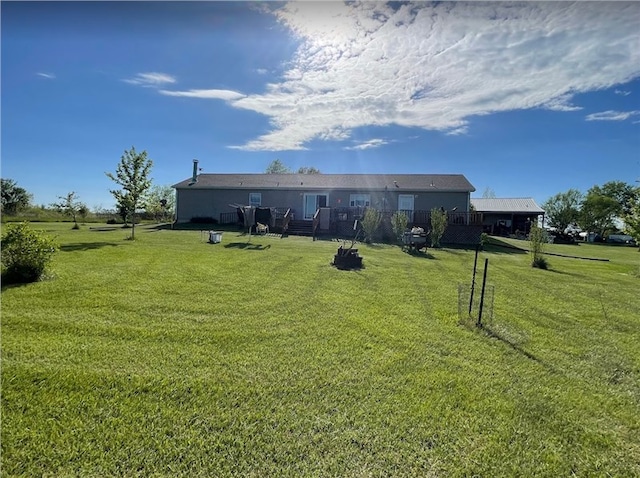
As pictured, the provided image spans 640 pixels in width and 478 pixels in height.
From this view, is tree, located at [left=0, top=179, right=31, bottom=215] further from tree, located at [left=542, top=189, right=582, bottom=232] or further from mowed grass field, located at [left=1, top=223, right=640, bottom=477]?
tree, located at [left=542, top=189, right=582, bottom=232]

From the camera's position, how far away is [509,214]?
100 feet

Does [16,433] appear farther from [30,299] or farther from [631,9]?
[631,9]

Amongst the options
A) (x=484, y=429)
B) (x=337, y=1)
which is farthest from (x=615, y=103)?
(x=484, y=429)

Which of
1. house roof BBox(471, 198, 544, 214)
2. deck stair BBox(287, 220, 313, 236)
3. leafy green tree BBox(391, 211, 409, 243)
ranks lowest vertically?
deck stair BBox(287, 220, 313, 236)

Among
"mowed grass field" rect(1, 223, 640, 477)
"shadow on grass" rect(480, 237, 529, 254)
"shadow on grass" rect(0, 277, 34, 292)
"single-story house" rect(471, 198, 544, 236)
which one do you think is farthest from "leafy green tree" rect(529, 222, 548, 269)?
"single-story house" rect(471, 198, 544, 236)

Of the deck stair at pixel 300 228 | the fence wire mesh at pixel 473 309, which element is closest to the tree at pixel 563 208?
the deck stair at pixel 300 228

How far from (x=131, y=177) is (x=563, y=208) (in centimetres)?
4479

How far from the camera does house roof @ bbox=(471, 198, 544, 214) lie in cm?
2972

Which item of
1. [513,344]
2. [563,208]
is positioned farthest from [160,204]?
[563,208]

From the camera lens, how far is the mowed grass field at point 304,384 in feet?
6.82

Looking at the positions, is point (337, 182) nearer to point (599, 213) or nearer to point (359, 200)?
point (359, 200)

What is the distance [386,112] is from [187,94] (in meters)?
12.1

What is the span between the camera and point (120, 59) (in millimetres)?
7016

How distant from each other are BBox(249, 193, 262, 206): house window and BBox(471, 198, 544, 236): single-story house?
801 inches
